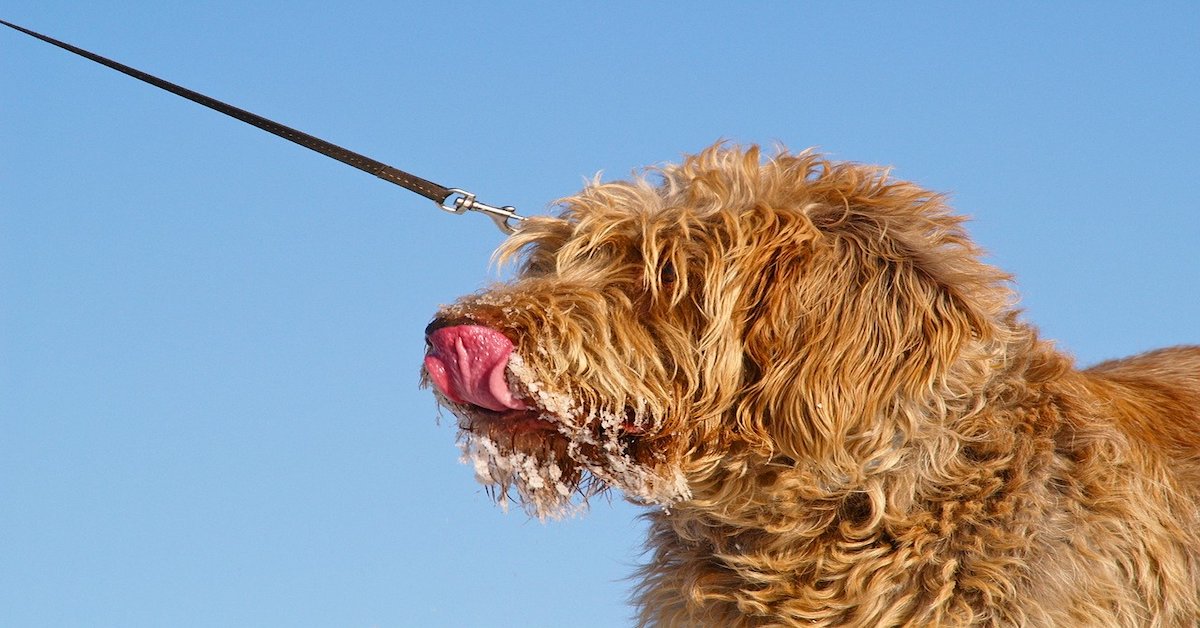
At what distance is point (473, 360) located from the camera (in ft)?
12.3

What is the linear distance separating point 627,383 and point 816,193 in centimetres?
96

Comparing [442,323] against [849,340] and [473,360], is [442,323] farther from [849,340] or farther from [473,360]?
[849,340]

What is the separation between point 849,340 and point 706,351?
1.45ft

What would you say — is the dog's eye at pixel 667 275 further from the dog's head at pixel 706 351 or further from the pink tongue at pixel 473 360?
the pink tongue at pixel 473 360

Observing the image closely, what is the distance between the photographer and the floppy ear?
12.7 feet

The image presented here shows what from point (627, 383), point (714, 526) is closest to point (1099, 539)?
point (714, 526)

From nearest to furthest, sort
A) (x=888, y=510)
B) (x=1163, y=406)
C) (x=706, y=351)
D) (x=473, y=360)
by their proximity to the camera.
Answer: (x=473, y=360) → (x=706, y=351) → (x=888, y=510) → (x=1163, y=406)

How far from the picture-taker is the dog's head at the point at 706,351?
384cm

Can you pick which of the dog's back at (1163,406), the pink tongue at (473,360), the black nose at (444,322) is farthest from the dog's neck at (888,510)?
the black nose at (444,322)

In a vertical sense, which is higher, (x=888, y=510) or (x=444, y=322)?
(x=444, y=322)

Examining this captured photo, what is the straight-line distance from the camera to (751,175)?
4.33 meters

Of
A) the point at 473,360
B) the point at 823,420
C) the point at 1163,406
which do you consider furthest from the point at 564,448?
the point at 1163,406

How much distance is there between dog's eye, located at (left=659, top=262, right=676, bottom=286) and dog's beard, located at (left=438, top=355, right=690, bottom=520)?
0.43 metres

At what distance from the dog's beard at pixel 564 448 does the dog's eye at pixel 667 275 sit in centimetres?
43
